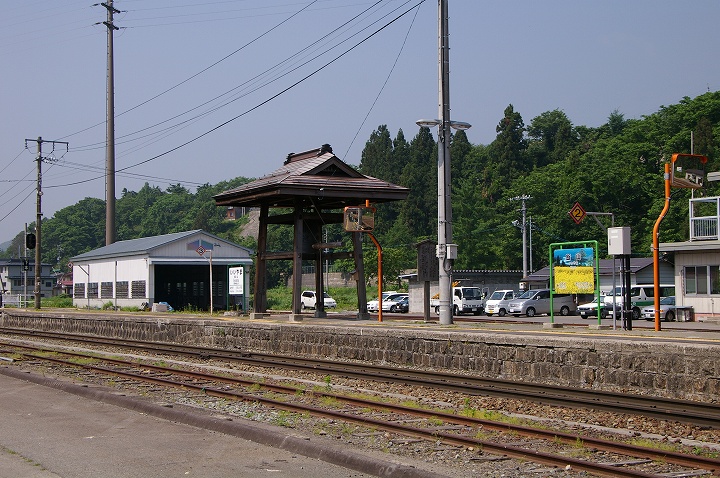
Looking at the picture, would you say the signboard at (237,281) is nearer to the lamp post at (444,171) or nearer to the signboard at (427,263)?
the signboard at (427,263)

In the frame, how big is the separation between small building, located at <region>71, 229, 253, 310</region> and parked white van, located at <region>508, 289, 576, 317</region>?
51.4ft

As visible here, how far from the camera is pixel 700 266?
1323 inches

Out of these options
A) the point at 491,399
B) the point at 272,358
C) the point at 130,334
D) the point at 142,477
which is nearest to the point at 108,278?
the point at 130,334

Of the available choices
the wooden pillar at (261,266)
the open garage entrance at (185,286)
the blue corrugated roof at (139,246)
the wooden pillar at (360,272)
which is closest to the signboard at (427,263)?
the wooden pillar at (360,272)

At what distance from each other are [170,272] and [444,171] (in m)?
35.4

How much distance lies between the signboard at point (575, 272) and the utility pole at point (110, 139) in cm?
4443

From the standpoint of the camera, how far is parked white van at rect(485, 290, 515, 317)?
46625 millimetres

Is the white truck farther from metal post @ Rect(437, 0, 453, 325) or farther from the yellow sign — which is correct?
the yellow sign

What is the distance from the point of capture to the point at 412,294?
49.8 m

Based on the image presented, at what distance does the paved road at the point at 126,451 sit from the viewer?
7.92 meters

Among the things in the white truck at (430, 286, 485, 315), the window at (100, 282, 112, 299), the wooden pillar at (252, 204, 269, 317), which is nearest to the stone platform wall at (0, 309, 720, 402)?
the wooden pillar at (252, 204, 269, 317)

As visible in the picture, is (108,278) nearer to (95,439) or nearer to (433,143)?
(95,439)

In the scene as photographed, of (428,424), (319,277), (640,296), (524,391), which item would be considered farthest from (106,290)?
(428,424)

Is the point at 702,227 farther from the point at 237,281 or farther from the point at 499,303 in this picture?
the point at 237,281
